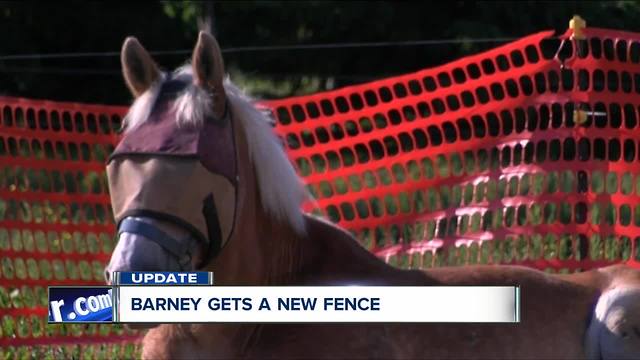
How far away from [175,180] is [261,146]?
465 millimetres

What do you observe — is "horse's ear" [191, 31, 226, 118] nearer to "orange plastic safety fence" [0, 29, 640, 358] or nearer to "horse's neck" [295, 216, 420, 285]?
"horse's neck" [295, 216, 420, 285]

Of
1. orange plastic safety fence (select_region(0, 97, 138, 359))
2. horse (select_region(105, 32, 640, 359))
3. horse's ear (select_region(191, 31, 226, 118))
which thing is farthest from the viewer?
orange plastic safety fence (select_region(0, 97, 138, 359))

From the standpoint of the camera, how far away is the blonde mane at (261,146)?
3551 mm

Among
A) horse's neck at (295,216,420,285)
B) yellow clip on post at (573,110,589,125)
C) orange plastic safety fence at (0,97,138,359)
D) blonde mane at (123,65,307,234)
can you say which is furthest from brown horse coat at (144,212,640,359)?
orange plastic safety fence at (0,97,138,359)

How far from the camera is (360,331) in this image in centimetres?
373

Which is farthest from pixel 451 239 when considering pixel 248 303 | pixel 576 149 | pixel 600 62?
pixel 248 303

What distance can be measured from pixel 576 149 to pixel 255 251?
6.23 feet

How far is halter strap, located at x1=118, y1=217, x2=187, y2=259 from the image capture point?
329cm

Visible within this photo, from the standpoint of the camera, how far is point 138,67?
361 centimetres

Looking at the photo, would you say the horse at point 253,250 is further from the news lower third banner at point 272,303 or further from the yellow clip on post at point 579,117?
the yellow clip on post at point 579,117

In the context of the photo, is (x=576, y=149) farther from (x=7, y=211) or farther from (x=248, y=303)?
(x=7, y=211)
